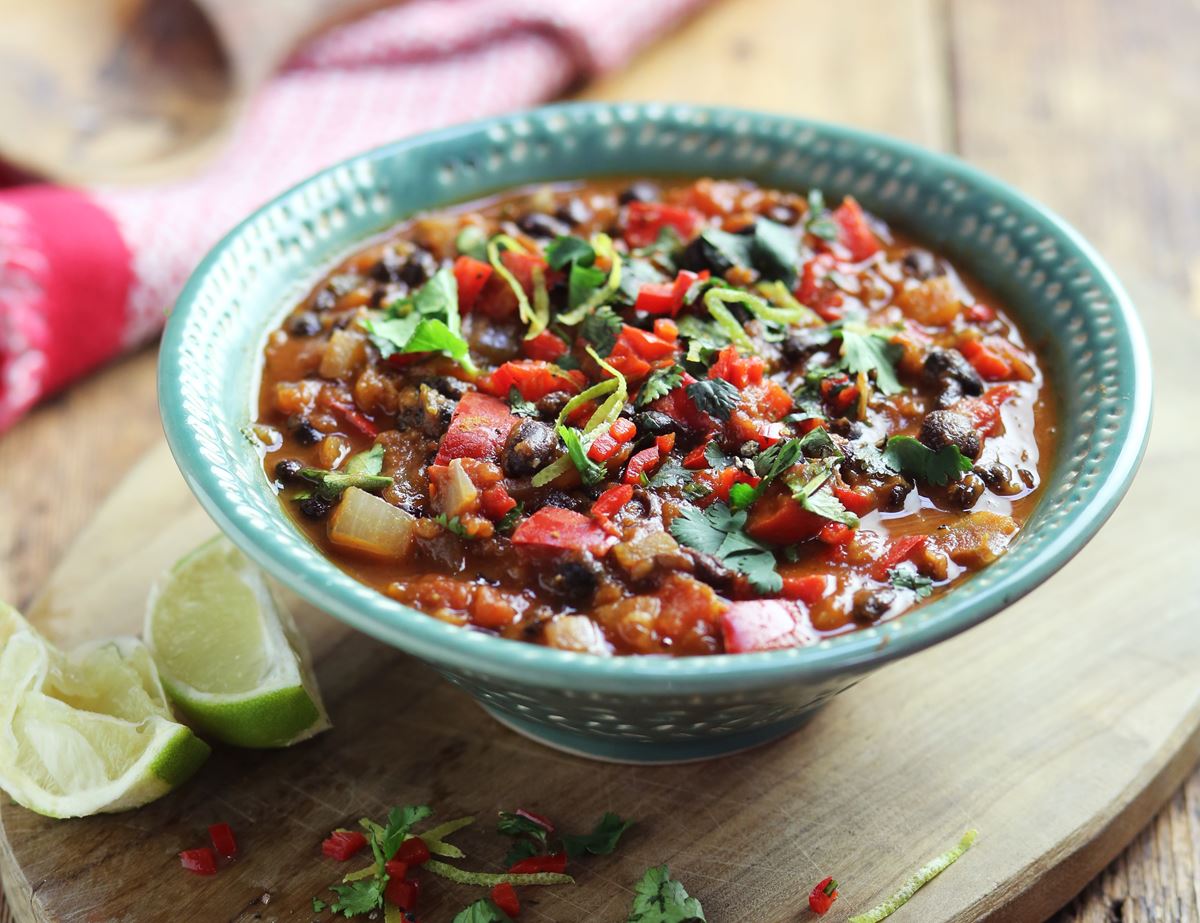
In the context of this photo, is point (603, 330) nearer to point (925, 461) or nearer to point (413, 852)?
point (925, 461)

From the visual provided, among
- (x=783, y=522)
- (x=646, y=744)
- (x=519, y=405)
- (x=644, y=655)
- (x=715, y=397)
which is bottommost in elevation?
(x=646, y=744)

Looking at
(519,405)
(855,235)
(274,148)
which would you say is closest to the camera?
(519,405)

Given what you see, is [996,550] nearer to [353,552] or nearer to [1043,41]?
[353,552]

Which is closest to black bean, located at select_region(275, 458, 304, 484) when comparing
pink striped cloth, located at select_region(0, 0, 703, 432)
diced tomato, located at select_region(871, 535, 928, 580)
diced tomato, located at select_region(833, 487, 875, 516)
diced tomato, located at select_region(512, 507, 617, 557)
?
diced tomato, located at select_region(512, 507, 617, 557)

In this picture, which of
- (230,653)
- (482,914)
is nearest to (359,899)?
(482,914)

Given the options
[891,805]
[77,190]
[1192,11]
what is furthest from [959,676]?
[1192,11]

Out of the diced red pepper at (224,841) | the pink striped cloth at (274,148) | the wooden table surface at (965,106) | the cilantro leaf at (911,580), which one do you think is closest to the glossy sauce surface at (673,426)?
the cilantro leaf at (911,580)
